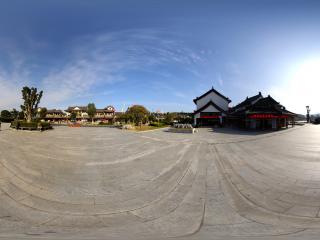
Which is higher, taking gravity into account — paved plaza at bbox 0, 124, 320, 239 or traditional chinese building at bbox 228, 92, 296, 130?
traditional chinese building at bbox 228, 92, 296, 130

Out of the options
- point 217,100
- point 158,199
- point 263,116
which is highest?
point 217,100

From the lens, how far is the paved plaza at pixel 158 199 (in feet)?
14.8

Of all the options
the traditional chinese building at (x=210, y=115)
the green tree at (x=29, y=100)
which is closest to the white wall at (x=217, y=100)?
the traditional chinese building at (x=210, y=115)

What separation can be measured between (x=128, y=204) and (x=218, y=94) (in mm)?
48017

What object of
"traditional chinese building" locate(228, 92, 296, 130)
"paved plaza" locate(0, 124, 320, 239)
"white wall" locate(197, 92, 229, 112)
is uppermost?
"white wall" locate(197, 92, 229, 112)

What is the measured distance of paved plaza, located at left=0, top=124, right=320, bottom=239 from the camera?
451 centimetres

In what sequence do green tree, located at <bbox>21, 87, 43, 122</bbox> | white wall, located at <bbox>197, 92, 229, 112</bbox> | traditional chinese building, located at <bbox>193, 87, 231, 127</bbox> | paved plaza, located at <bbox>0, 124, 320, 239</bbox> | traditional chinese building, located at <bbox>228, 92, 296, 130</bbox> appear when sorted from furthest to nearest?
white wall, located at <bbox>197, 92, 229, 112</bbox> → traditional chinese building, located at <bbox>193, 87, 231, 127</bbox> → green tree, located at <bbox>21, 87, 43, 122</bbox> → traditional chinese building, located at <bbox>228, 92, 296, 130</bbox> → paved plaza, located at <bbox>0, 124, 320, 239</bbox>

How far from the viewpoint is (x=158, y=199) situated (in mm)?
6125

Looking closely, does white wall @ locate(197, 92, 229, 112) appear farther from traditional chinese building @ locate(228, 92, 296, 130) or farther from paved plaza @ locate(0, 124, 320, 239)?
paved plaza @ locate(0, 124, 320, 239)

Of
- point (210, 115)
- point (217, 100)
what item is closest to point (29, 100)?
point (210, 115)

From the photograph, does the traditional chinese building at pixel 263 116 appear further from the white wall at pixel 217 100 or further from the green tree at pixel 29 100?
the green tree at pixel 29 100

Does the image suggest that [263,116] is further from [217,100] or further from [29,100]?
[29,100]

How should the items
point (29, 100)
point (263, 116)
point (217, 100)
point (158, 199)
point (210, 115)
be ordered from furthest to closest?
point (217, 100)
point (210, 115)
point (29, 100)
point (263, 116)
point (158, 199)

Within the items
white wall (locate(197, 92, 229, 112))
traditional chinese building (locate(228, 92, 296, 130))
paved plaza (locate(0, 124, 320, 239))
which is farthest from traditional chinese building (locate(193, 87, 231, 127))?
paved plaza (locate(0, 124, 320, 239))
